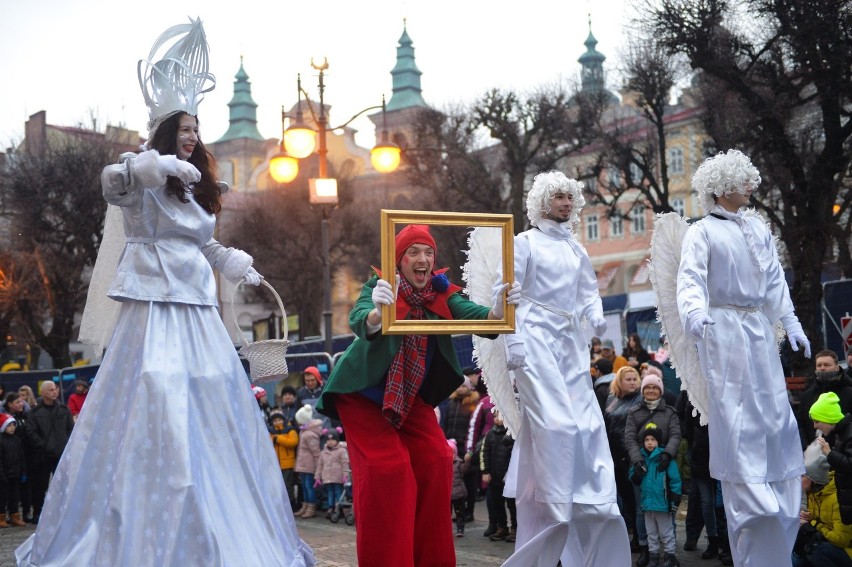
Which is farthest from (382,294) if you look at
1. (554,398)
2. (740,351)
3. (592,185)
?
(592,185)

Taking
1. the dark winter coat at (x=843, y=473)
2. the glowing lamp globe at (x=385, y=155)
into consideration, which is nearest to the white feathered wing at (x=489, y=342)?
the dark winter coat at (x=843, y=473)

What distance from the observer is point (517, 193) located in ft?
112

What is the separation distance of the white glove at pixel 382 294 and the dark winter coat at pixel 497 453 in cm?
530

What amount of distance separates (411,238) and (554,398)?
142cm

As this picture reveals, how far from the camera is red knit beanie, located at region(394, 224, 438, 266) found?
5.98m

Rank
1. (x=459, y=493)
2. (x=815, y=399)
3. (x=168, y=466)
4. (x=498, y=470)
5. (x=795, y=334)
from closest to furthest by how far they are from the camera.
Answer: (x=168, y=466) < (x=795, y=334) < (x=815, y=399) < (x=498, y=470) < (x=459, y=493)

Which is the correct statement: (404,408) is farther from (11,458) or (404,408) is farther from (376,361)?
(11,458)

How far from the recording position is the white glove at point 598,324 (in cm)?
680

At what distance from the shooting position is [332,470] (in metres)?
13.0

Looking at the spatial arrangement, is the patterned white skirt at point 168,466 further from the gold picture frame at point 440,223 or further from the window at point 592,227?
the window at point 592,227

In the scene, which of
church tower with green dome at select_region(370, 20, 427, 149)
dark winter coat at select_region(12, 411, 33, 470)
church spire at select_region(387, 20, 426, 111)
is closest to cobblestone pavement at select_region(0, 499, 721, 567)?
dark winter coat at select_region(12, 411, 33, 470)

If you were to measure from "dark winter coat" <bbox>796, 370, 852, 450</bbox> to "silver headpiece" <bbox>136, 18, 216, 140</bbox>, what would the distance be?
530 cm

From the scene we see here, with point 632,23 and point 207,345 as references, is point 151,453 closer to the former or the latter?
point 207,345

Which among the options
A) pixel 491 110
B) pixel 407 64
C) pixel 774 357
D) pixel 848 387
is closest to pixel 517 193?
pixel 491 110
